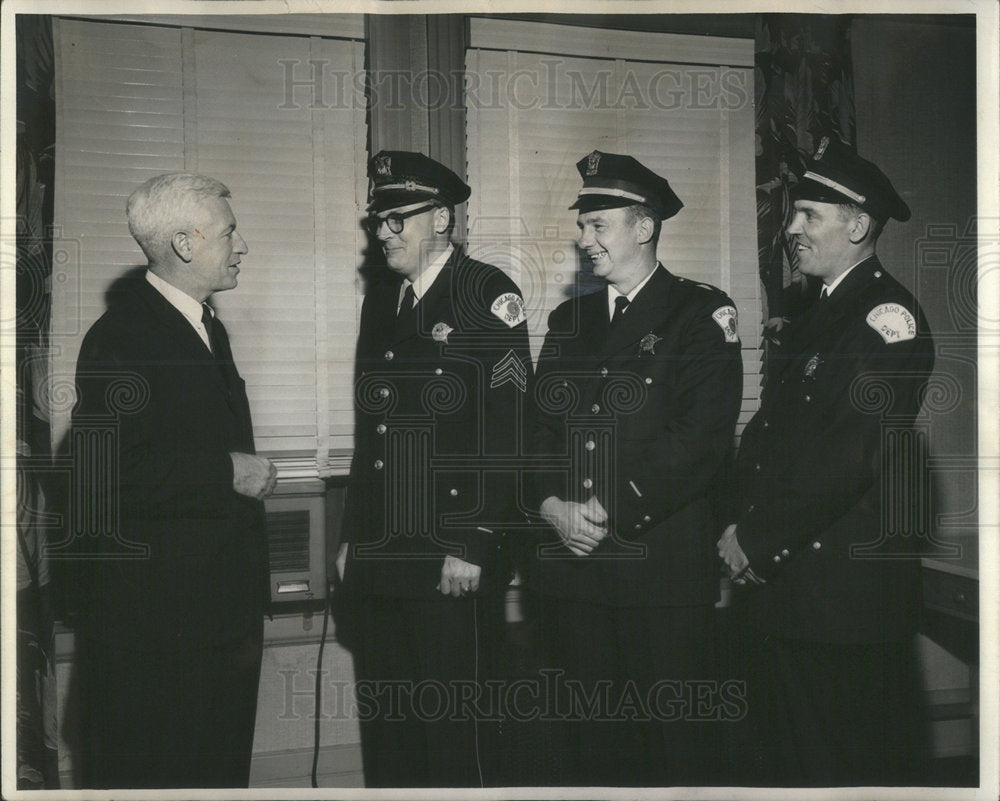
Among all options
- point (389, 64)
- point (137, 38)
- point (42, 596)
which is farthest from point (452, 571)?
point (137, 38)

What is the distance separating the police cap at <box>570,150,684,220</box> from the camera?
1.88m

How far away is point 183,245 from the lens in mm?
A: 1873

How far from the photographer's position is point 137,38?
1876mm

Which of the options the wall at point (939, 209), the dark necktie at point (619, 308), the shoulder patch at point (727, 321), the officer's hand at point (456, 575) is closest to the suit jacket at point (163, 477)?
the officer's hand at point (456, 575)

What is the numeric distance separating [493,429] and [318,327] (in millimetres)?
454

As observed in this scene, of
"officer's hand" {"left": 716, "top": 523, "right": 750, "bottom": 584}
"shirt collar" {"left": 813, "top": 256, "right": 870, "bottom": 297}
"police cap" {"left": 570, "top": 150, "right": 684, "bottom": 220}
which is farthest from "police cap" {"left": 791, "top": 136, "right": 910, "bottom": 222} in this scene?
"officer's hand" {"left": 716, "top": 523, "right": 750, "bottom": 584}

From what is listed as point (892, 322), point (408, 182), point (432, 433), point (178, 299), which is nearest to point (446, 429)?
point (432, 433)

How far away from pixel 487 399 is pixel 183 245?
2.49ft

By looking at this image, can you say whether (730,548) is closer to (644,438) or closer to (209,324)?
(644,438)

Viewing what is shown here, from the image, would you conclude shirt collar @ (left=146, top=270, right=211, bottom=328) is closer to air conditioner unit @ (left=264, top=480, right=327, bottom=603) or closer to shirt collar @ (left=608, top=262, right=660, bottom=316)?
air conditioner unit @ (left=264, top=480, right=327, bottom=603)

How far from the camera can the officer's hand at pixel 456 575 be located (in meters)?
1.88

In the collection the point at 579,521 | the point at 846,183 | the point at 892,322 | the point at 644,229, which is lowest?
the point at 579,521

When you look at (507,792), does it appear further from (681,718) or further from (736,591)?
(736,591)

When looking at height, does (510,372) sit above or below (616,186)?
below
